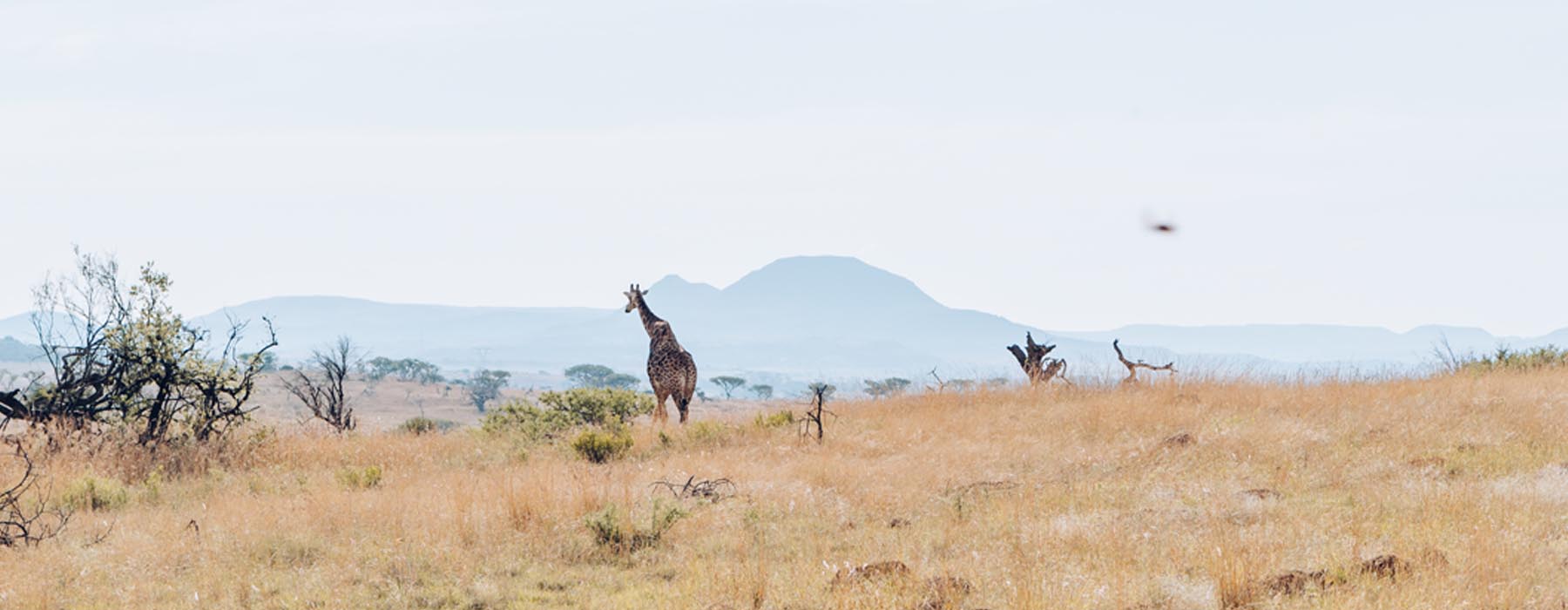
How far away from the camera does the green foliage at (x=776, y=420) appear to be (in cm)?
1641

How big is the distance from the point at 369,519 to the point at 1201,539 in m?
7.30

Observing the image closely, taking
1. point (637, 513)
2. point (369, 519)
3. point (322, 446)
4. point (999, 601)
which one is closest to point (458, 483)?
point (369, 519)

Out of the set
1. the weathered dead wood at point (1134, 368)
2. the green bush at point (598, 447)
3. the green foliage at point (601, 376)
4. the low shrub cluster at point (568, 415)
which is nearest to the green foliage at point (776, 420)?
the low shrub cluster at point (568, 415)

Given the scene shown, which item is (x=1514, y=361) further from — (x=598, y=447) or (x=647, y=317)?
(x=598, y=447)

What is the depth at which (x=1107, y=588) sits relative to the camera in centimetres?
660

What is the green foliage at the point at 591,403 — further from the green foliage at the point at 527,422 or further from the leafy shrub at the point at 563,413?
the green foliage at the point at 527,422

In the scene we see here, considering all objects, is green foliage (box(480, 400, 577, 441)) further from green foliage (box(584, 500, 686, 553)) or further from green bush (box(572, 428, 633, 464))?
green foliage (box(584, 500, 686, 553))

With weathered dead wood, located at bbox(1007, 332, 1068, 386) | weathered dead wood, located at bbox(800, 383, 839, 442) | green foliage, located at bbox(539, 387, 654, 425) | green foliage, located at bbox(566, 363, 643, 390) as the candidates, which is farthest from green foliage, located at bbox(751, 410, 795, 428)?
green foliage, located at bbox(566, 363, 643, 390)

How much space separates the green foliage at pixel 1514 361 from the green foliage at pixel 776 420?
39.9ft

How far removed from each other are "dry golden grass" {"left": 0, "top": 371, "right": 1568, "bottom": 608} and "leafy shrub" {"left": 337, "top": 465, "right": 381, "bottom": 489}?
26 cm

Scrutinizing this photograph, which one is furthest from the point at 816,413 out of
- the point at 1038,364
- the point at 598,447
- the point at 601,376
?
the point at 601,376

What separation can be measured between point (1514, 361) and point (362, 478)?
65.9 ft

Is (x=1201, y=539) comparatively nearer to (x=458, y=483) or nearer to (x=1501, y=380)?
(x=458, y=483)

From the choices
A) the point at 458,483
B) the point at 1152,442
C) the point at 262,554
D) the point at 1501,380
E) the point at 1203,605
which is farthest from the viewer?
the point at 1501,380
